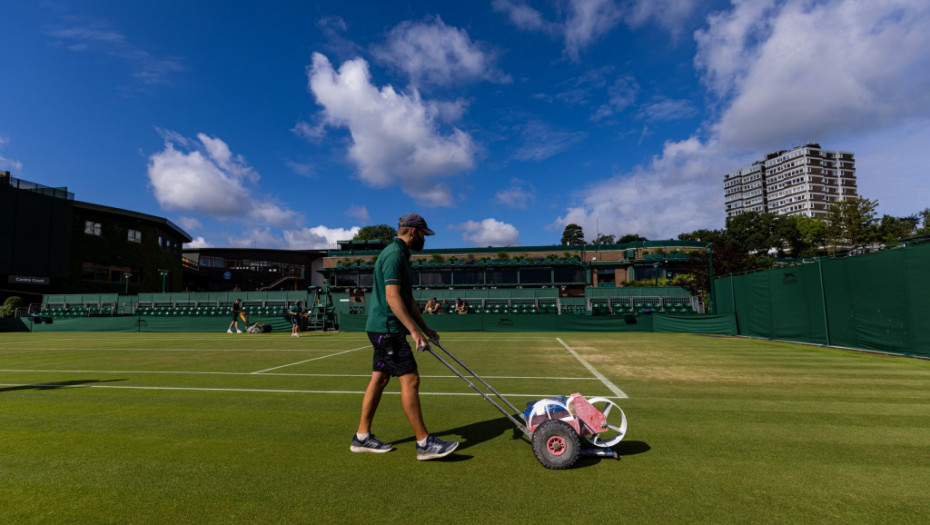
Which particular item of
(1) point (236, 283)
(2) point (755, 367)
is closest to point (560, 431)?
(2) point (755, 367)

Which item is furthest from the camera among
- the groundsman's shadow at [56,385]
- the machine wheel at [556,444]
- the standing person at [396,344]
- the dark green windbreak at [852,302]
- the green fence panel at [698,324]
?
the green fence panel at [698,324]

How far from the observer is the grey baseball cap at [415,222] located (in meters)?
4.06

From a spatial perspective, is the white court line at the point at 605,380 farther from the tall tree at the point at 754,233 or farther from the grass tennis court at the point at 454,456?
the tall tree at the point at 754,233

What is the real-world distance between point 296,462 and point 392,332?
136 cm

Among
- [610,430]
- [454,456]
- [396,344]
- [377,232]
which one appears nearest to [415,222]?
[396,344]

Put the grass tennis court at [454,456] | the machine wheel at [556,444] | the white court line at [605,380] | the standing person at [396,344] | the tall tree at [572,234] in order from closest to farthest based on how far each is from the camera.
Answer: the grass tennis court at [454,456] → the machine wheel at [556,444] → the standing person at [396,344] → the white court line at [605,380] → the tall tree at [572,234]

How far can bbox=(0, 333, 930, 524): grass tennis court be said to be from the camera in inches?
109

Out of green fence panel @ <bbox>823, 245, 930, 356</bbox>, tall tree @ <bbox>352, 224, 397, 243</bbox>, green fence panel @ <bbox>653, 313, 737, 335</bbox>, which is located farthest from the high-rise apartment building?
green fence panel @ <bbox>823, 245, 930, 356</bbox>

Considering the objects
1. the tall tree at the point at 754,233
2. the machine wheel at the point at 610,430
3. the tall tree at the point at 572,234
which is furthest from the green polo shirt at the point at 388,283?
the tall tree at the point at 572,234

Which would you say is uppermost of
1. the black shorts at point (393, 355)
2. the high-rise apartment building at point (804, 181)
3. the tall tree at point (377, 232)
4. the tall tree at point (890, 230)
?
the high-rise apartment building at point (804, 181)

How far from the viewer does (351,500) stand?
290cm

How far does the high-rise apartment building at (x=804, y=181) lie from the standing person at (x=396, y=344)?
144m

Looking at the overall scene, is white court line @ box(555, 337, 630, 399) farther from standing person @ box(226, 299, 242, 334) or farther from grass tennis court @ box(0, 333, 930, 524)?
standing person @ box(226, 299, 242, 334)

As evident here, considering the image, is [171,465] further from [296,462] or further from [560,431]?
[560,431]
